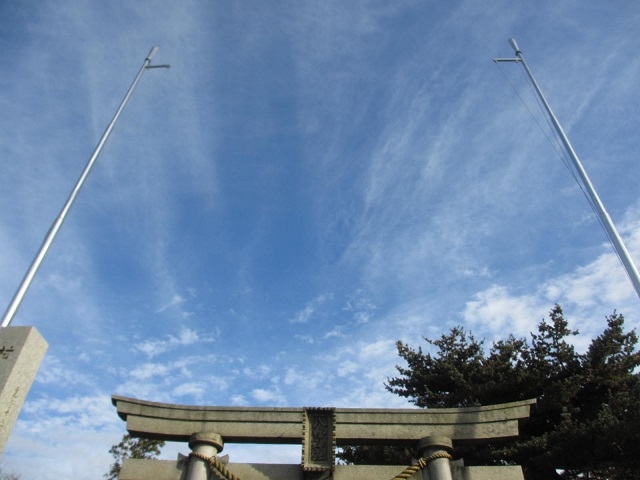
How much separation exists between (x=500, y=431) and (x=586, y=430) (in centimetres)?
813

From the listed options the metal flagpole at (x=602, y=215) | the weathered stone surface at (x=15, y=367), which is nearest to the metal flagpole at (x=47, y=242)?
the weathered stone surface at (x=15, y=367)

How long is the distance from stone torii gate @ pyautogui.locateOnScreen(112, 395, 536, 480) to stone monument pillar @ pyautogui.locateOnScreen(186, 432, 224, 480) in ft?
0.05

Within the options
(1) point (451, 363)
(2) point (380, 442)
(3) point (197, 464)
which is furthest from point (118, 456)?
(2) point (380, 442)

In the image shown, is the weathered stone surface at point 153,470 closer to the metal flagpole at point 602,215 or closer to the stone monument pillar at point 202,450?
the stone monument pillar at point 202,450

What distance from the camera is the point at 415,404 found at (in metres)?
18.8

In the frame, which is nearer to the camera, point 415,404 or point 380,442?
point 380,442

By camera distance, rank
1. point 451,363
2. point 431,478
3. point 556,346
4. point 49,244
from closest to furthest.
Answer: point 431,478, point 49,244, point 556,346, point 451,363

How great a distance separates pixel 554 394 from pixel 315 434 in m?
11.6

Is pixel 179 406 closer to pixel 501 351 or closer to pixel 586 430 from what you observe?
pixel 586 430

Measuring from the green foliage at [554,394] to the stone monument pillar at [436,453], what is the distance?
808cm

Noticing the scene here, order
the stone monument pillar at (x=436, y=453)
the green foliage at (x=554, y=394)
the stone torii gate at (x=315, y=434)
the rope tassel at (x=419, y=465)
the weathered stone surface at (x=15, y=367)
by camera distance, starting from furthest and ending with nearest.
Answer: the green foliage at (x=554, y=394) → the stone torii gate at (x=315, y=434) → the stone monument pillar at (x=436, y=453) → the rope tassel at (x=419, y=465) → the weathered stone surface at (x=15, y=367)

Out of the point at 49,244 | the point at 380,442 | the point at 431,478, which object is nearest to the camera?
the point at 431,478

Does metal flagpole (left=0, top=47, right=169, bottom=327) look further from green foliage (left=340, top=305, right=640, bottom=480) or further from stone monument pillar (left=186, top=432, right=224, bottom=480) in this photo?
green foliage (left=340, top=305, right=640, bottom=480)

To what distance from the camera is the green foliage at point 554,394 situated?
1347 cm
